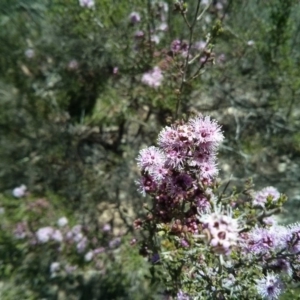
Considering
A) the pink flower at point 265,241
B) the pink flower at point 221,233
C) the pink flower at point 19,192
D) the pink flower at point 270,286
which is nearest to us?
the pink flower at point 221,233

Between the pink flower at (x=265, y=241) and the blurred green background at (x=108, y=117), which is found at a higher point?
the blurred green background at (x=108, y=117)

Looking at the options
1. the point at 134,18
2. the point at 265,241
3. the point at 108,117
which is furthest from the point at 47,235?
the point at 265,241

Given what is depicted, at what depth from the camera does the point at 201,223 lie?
72.1 inches

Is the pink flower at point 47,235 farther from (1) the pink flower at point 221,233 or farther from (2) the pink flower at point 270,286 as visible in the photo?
(1) the pink flower at point 221,233

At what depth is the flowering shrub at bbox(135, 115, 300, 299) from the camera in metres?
1.83

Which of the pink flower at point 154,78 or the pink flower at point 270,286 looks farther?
the pink flower at point 154,78

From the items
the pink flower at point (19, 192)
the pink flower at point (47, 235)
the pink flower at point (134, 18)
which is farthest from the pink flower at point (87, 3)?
the pink flower at point (47, 235)

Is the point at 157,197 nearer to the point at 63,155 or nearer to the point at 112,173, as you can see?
the point at 112,173

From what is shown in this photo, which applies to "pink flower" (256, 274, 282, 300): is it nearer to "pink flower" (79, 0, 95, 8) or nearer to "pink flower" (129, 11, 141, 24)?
"pink flower" (129, 11, 141, 24)

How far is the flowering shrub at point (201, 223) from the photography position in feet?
6.00

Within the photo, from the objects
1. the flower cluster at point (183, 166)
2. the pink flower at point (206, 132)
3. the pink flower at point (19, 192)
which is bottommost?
the flower cluster at point (183, 166)

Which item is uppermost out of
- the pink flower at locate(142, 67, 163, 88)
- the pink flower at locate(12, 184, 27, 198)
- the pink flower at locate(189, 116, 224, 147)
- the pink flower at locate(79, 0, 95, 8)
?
the pink flower at locate(79, 0, 95, 8)

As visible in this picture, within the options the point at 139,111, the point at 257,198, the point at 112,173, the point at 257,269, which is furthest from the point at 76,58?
the point at 257,269

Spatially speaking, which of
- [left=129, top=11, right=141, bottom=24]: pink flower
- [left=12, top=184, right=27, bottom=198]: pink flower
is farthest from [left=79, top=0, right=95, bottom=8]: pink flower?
[left=12, top=184, right=27, bottom=198]: pink flower
